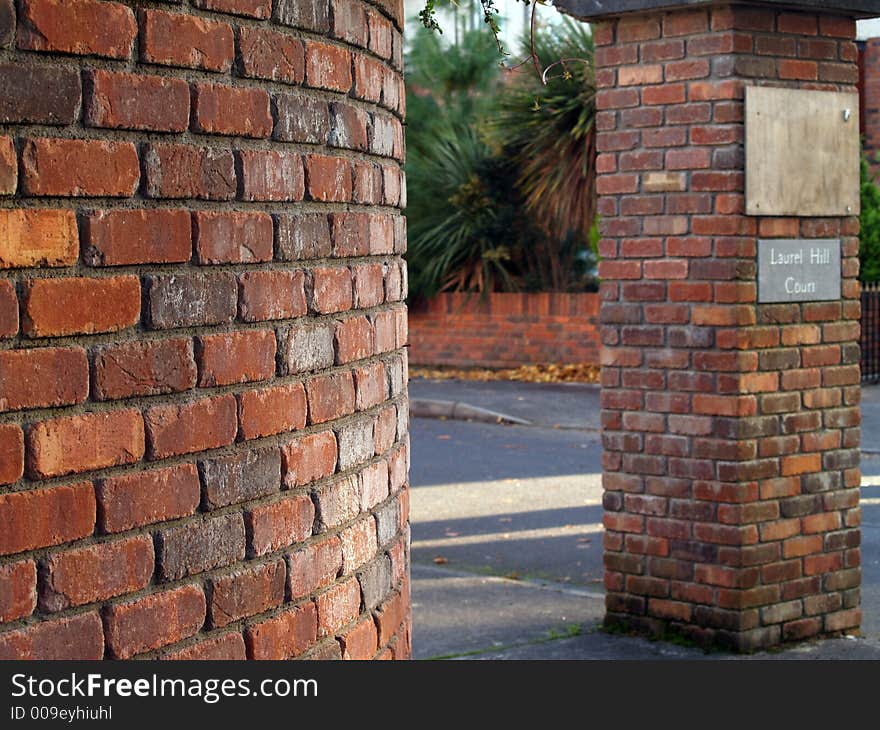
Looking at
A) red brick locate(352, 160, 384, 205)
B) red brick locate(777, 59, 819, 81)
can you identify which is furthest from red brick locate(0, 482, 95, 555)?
red brick locate(777, 59, 819, 81)

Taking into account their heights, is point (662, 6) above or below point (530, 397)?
above

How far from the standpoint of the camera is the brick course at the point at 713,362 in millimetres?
5215

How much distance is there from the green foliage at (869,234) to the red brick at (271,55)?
43.2ft

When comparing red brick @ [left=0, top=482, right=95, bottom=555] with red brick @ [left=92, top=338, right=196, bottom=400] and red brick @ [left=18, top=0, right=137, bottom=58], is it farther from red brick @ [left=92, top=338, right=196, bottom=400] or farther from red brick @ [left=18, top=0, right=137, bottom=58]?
red brick @ [left=18, top=0, right=137, bottom=58]

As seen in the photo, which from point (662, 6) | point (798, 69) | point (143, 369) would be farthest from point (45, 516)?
point (798, 69)

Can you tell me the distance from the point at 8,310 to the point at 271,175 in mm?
539

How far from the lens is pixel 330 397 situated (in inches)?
90.6

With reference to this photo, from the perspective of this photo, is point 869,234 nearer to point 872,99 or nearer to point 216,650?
point 872,99

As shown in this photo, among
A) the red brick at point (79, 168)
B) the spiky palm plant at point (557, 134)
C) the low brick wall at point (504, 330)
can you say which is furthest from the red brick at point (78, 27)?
the low brick wall at point (504, 330)

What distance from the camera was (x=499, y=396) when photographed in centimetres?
1449

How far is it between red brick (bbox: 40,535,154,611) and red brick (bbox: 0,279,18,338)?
297 mm

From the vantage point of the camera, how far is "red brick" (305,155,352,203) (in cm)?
222
